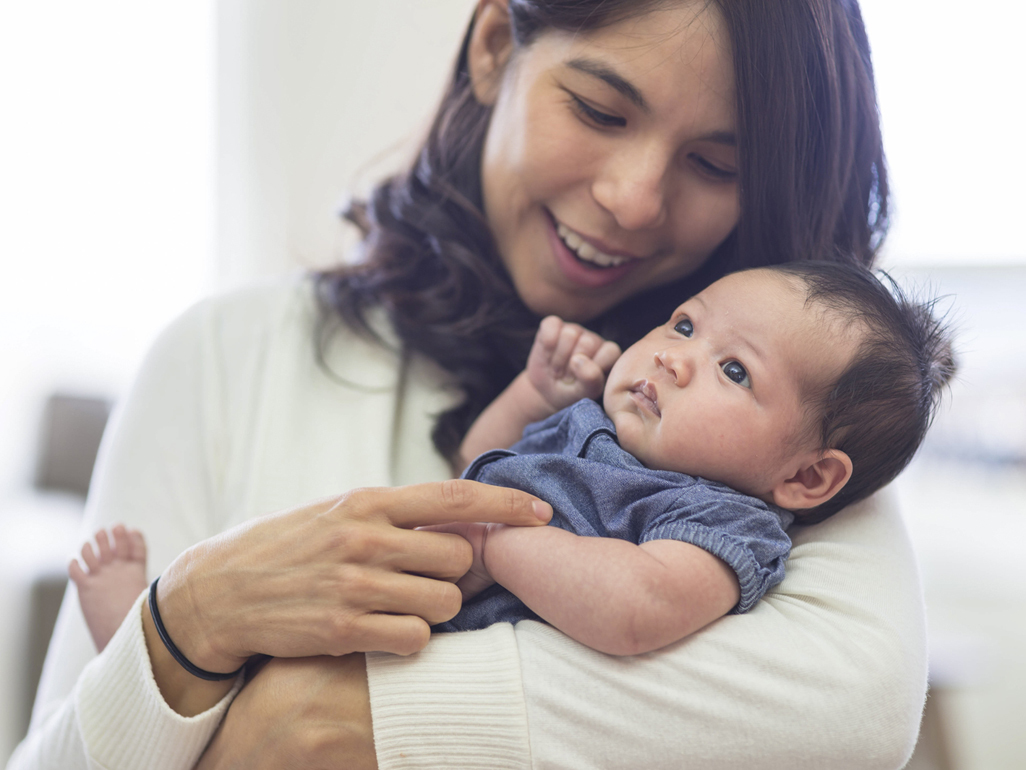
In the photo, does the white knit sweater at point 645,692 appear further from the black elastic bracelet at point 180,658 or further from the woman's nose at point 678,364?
the woman's nose at point 678,364

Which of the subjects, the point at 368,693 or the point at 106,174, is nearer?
the point at 368,693

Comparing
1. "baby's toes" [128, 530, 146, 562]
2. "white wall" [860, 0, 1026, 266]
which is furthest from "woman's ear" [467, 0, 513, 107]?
"white wall" [860, 0, 1026, 266]

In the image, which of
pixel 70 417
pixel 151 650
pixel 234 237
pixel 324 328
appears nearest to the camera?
pixel 151 650

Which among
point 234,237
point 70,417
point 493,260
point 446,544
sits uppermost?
point 493,260

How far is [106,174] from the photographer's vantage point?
216 centimetres

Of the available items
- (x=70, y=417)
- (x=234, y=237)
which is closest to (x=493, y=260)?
(x=70, y=417)

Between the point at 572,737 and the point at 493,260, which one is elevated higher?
the point at 493,260

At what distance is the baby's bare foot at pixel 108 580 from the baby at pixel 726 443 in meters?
0.47

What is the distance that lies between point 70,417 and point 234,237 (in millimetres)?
965

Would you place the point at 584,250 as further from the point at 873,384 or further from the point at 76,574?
the point at 76,574

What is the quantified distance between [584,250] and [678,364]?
313 millimetres

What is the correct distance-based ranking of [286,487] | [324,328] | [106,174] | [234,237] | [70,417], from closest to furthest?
[286,487]
[324,328]
[70,417]
[106,174]
[234,237]

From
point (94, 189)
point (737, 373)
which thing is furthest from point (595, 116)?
point (94, 189)

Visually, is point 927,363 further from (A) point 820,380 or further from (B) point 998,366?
(B) point 998,366
